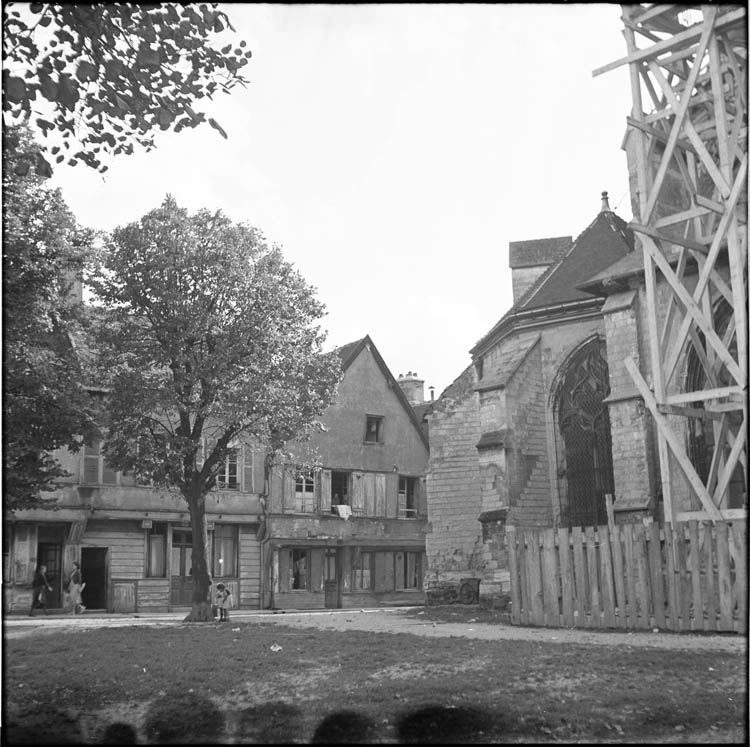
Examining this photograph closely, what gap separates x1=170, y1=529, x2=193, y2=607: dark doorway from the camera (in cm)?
2978

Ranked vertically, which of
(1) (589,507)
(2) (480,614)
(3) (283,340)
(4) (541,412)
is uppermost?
(3) (283,340)

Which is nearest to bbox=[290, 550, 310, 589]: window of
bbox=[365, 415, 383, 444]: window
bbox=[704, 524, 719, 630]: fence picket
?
bbox=[365, 415, 383, 444]: window

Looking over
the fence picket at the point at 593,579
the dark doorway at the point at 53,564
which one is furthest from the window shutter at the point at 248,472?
the fence picket at the point at 593,579

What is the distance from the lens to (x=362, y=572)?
34.7 meters

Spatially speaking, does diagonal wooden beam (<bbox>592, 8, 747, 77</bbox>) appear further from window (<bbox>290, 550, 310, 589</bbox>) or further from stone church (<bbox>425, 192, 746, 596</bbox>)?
window (<bbox>290, 550, 310, 589</bbox>)

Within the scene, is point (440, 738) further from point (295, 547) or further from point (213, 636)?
point (295, 547)

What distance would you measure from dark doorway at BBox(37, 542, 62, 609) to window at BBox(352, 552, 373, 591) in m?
10.5

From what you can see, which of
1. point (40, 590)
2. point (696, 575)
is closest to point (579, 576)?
point (696, 575)

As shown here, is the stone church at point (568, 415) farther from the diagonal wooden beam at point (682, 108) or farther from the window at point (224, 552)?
the window at point (224, 552)

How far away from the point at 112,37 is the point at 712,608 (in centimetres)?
891

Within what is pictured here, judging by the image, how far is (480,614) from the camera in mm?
18875

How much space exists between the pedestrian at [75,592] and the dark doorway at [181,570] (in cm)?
327

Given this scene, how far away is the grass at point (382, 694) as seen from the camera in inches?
281

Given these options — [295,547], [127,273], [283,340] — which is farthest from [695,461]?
[295,547]
